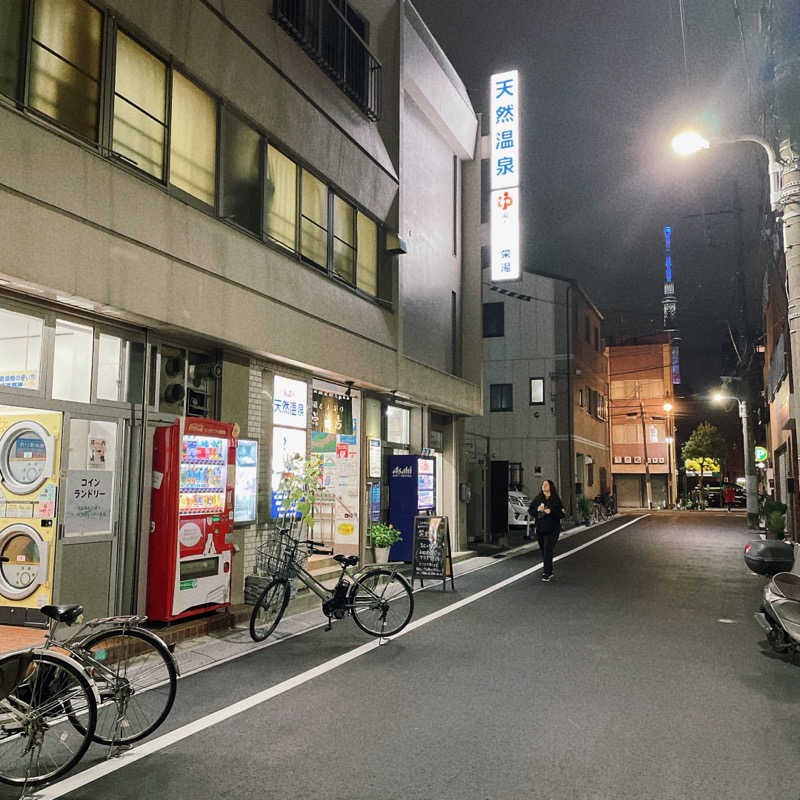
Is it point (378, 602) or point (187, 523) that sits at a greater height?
point (187, 523)

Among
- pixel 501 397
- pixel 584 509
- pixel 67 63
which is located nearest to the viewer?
pixel 67 63

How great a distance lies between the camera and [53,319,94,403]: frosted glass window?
8125mm

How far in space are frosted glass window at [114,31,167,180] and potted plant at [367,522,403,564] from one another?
26.2 ft

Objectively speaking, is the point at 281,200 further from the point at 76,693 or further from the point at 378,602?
the point at 76,693

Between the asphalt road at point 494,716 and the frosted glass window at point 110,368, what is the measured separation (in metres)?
3.50

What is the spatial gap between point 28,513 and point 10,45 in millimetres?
4936

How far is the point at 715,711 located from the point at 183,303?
23.9ft

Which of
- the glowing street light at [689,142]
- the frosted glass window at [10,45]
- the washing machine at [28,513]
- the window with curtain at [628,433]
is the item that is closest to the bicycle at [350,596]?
the washing machine at [28,513]

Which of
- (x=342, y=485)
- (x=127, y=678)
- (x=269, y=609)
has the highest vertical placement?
(x=342, y=485)

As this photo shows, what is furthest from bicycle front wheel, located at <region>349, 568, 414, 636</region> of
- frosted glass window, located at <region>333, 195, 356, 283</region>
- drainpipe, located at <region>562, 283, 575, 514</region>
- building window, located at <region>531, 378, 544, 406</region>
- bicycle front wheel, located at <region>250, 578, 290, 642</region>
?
building window, located at <region>531, 378, 544, 406</region>

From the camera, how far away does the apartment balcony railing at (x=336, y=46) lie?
11.9 m

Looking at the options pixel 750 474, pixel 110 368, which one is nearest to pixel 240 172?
pixel 110 368

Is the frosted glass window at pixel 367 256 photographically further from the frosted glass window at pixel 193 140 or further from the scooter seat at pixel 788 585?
the scooter seat at pixel 788 585

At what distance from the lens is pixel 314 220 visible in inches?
511
